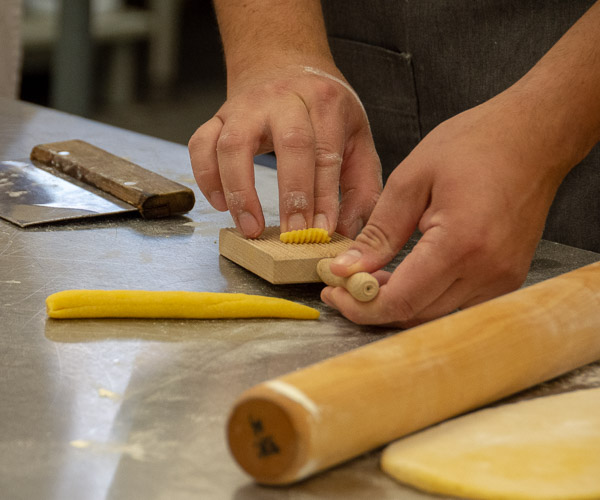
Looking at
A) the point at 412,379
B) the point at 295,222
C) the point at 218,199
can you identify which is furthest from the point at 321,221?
the point at 412,379

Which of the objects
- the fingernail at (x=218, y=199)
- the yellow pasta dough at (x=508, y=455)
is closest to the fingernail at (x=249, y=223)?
the fingernail at (x=218, y=199)

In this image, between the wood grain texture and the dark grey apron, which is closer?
the wood grain texture

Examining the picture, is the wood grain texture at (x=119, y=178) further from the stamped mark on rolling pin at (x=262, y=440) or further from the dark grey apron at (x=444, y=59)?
the stamped mark on rolling pin at (x=262, y=440)

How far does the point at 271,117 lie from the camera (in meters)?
1.34

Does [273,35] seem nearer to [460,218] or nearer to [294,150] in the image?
[294,150]

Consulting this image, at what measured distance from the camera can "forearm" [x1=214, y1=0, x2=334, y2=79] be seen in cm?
Answer: 156

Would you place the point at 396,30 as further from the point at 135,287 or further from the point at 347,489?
the point at 347,489

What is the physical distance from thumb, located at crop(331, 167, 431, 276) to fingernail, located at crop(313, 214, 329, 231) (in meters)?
0.20

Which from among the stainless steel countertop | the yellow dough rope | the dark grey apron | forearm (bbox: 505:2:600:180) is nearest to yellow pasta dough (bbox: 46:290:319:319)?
the stainless steel countertop

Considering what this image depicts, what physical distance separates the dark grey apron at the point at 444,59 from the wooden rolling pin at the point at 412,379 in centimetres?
78

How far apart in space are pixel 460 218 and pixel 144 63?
684cm

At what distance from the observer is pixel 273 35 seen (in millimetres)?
1600

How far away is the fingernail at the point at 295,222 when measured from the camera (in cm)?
128

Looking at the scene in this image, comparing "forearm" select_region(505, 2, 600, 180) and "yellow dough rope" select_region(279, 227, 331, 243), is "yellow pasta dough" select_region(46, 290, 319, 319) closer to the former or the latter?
"yellow dough rope" select_region(279, 227, 331, 243)
